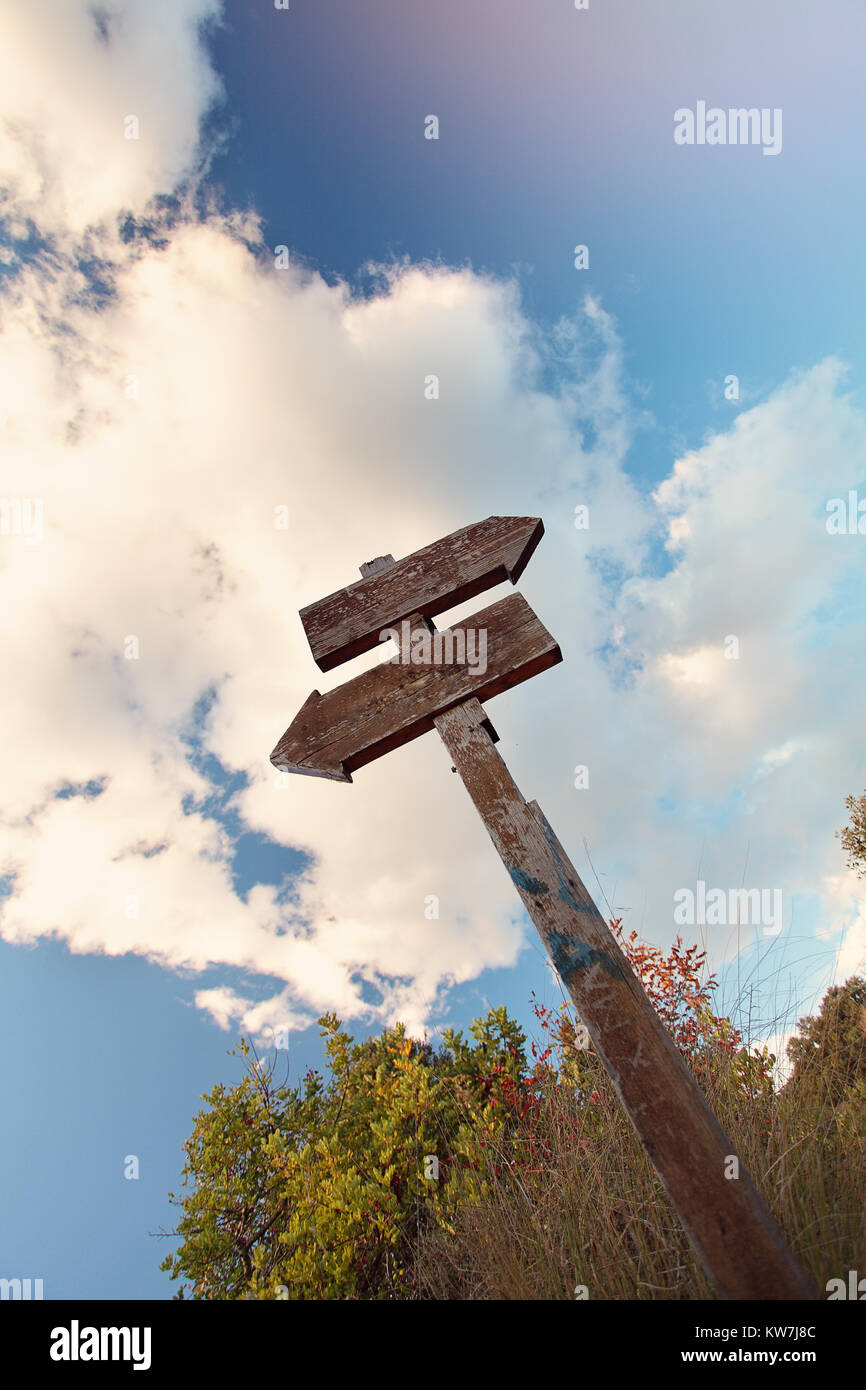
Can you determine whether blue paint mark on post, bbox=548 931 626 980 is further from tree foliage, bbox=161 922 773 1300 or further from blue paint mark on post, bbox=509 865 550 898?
tree foliage, bbox=161 922 773 1300

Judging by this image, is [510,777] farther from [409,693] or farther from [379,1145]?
[379,1145]

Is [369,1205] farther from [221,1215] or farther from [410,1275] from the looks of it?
[221,1215]

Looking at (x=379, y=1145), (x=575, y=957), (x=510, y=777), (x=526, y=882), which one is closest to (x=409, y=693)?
(x=510, y=777)

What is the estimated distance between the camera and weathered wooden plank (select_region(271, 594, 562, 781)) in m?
2.89

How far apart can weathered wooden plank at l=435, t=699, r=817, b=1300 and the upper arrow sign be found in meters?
0.92

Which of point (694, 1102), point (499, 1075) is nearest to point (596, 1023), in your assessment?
point (694, 1102)

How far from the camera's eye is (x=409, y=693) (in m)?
2.97

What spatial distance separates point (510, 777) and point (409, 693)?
2.14ft

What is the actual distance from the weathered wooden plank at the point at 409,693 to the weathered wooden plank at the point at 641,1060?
339 millimetres

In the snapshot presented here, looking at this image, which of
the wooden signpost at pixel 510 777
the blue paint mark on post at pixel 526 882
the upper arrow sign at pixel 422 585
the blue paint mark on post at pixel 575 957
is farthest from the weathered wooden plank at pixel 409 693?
the blue paint mark on post at pixel 575 957

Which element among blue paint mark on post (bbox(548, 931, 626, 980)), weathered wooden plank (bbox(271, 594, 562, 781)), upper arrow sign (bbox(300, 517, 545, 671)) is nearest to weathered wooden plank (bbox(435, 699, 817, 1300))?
blue paint mark on post (bbox(548, 931, 626, 980))

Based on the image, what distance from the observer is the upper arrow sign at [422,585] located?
10.7 ft
